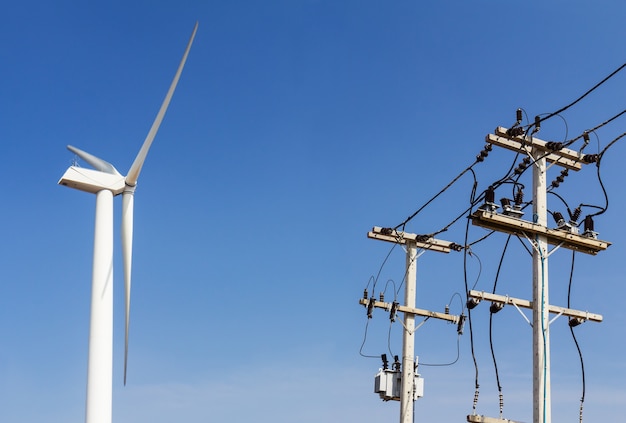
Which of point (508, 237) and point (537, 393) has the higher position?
point (508, 237)

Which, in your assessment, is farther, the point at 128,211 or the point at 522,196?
the point at 128,211

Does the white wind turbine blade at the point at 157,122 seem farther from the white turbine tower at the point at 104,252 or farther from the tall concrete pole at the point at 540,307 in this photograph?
the tall concrete pole at the point at 540,307

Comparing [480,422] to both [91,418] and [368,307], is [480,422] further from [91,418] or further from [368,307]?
[368,307]

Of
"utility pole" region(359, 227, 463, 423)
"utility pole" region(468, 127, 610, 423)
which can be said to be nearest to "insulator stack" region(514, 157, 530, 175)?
"utility pole" region(468, 127, 610, 423)

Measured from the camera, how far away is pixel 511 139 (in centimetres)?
1712

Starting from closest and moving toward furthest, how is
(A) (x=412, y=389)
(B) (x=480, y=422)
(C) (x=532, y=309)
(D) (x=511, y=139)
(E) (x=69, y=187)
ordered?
(B) (x=480, y=422)
(C) (x=532, y=309)
(D) (x=511, y=139)
(E) (x=69, y=187)
(A) (x=412, y=389)

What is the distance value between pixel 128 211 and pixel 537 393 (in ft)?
30.5

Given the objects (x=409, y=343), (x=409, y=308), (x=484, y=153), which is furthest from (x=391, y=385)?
(x=484, y=153)

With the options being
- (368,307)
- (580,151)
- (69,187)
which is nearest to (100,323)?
(69,187)

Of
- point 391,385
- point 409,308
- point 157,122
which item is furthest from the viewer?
point 409,308

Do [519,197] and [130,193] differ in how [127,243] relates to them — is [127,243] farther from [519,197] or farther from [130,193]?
[519,197]

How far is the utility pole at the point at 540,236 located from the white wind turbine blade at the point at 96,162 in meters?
8.11

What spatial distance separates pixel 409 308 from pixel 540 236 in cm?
707

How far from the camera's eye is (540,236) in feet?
53.8
